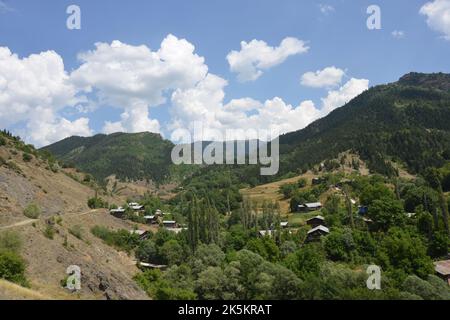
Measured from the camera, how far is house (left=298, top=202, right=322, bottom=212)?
425 feet

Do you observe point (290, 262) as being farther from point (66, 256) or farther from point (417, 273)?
point (66, 256)

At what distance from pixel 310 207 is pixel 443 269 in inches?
2902

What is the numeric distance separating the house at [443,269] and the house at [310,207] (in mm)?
69159

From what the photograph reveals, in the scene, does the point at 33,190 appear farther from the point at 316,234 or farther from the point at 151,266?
the point at 316,234

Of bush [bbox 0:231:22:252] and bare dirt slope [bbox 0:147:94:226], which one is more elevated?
bare dirt slope [bbox 0:147:94:226]

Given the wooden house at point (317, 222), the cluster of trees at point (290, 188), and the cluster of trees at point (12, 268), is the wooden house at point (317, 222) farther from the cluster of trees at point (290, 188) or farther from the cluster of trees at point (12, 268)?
the cluster of trees at point (12, 268)

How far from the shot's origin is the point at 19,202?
67750 mm

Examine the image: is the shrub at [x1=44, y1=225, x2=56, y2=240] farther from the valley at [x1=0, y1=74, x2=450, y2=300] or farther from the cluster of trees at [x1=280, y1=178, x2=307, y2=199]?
the cluster of trees at [x1=280, y1=178, x2=307, y2=199]

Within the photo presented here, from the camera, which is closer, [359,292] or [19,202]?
[359,292]

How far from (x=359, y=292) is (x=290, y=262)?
20.1m

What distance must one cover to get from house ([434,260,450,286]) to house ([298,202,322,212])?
227ft

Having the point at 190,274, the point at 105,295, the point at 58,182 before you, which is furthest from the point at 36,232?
the point at 58,182

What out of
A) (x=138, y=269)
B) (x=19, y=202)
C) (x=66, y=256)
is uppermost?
(x=19, y=202)

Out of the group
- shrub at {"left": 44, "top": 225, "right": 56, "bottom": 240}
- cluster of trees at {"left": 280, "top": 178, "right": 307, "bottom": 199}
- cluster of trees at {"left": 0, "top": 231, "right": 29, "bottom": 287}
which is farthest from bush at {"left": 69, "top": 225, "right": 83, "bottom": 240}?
cluster of trees at {"left": 280, "top": 178, "right": 307, "bottom": 199}
